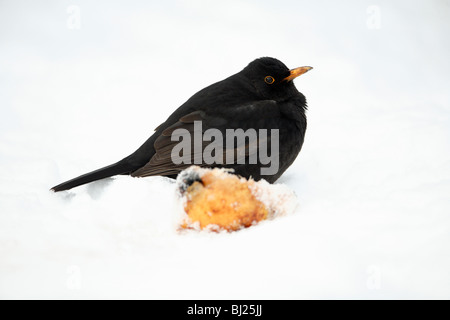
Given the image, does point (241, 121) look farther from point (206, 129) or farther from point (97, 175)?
point (97, 175)

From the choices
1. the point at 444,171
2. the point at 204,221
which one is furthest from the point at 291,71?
the point at 204,221

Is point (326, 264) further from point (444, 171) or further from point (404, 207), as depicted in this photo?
point (444, 171)

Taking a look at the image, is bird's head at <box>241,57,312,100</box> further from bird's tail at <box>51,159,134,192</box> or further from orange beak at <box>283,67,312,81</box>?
bird's tail at <box>51,159,134,192</box>

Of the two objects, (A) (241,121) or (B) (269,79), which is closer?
(A) (241,121)

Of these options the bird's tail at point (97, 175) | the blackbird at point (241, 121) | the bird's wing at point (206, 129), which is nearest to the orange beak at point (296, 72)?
the blackbird at point (241, 121)

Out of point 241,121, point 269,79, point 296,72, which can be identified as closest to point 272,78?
point 269,79

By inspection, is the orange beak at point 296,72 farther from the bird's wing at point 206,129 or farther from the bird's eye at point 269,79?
the bird's wing at point 206,129
